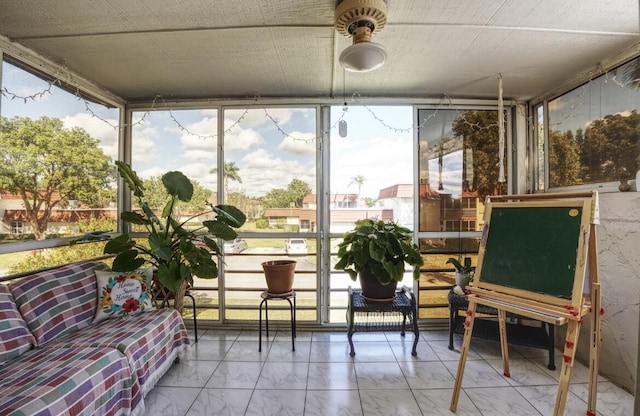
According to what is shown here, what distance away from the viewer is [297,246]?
297 centimetres

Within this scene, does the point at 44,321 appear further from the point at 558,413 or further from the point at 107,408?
the point at 558,413

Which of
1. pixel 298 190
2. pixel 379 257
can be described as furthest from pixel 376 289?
pixel 298 190

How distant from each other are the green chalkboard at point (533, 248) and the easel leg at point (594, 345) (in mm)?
200

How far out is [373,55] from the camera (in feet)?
5.52

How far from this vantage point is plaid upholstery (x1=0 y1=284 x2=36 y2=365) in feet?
5.30

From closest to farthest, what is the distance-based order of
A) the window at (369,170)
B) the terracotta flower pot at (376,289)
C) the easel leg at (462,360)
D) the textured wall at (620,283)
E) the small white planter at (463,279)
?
the easel leg at (462,360) < the textured wall at (620,283) < the terracotta flower pot at (376,289) < the small white planter at (463,279) < the window at (369,170)

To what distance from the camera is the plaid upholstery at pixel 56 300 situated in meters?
1.81

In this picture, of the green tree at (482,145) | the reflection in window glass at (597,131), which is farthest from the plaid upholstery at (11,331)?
the reflection in window glass at (597,131)

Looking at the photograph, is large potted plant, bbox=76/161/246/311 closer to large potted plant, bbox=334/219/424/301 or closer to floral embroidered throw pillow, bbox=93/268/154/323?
floral embroidered throw pillow, bbox=93/268/154/323

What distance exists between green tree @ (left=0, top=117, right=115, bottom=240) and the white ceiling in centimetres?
56

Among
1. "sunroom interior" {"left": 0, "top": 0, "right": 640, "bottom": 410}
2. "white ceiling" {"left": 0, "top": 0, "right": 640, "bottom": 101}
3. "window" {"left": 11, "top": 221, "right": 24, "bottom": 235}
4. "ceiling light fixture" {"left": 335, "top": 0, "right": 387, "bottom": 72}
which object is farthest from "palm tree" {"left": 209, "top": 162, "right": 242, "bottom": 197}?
"ceiling light fixture" {"left": 335, "top": 0, "right": 387, "bottom": 72}

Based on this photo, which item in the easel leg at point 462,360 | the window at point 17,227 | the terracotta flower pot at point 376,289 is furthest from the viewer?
the terracotta flower pot at point 376,289

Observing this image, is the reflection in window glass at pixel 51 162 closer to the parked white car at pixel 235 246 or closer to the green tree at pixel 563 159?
the parked white car at pixel 235 246

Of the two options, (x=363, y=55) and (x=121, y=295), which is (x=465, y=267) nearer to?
(x=363, y=55)
